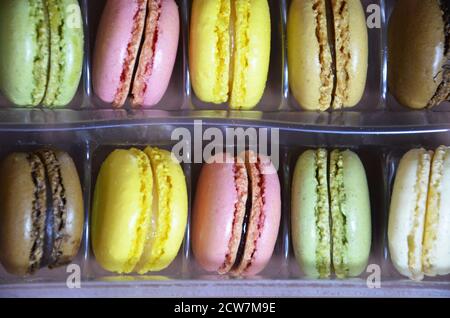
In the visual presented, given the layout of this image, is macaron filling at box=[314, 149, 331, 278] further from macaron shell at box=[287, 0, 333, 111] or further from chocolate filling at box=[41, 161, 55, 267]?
chocolate filling at box=[41, 161, 55, 267]

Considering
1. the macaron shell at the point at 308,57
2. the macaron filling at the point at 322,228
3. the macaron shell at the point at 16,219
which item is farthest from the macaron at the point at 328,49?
the macaron shell at the point at 16,219

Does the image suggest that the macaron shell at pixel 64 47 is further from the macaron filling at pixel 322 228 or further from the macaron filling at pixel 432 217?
the macaron filling at pixel 432 217

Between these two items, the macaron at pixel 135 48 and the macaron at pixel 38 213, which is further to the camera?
the macaron at pixel 135 48

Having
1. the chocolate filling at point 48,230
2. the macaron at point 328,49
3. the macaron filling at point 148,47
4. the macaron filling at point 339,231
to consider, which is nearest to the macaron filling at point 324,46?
the macaron at point 328,49

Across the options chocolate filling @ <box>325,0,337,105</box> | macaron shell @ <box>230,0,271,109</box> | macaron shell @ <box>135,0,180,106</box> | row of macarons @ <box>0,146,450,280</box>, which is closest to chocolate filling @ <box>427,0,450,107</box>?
row of macarons @ <box>0,146,450,280</box>

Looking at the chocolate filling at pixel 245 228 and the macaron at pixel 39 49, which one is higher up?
the macaron at pixel 39 49

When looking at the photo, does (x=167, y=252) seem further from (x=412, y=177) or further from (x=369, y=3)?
(x=369, y=3)
